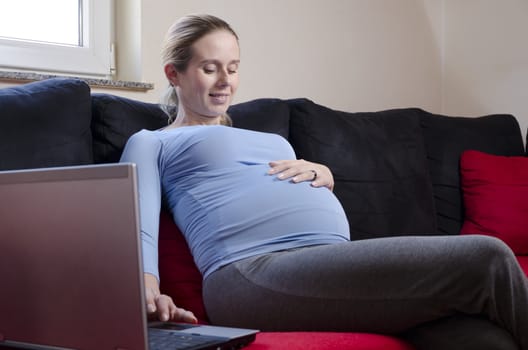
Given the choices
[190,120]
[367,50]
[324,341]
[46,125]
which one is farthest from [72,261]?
[367,50]

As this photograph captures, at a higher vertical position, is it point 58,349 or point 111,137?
point 111,137

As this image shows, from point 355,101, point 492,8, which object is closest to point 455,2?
point 492,8

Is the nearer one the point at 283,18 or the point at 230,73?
the point at 230,73

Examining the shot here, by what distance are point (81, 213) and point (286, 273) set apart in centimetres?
54

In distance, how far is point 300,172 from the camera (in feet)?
5.66

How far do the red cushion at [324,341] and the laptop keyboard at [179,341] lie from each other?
0.49 feet

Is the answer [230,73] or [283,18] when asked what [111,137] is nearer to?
[230,73]

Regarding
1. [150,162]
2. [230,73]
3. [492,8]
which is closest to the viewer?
[150,162]

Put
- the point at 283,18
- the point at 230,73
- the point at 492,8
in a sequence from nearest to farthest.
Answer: the point at 230,73 → the point at 283,18 → the point at 492,8

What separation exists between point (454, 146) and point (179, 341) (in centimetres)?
178

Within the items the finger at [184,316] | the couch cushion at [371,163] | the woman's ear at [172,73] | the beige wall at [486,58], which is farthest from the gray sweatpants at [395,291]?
the beige wall at [486,58]

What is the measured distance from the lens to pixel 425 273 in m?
1.28

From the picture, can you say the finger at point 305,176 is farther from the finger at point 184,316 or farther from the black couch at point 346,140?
the finger at point 184,316

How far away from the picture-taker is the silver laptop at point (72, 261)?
0.89 meters
